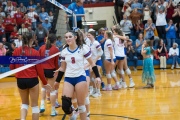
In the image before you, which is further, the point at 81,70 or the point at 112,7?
the point at 112,7

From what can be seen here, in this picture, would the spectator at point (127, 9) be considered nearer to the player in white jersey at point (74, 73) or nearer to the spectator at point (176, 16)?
the spectator at point (176, 16)

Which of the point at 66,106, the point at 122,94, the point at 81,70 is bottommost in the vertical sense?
the point at 122,94

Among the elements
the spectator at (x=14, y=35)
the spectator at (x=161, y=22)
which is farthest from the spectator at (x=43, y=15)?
the spectator at (x=161, y=22)

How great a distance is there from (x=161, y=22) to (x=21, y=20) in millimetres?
7060

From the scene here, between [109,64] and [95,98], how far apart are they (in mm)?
1363

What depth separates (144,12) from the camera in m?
19.2

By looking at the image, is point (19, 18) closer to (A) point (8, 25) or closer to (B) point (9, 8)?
(A) point (8, 25)

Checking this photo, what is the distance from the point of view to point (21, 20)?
17.4 m

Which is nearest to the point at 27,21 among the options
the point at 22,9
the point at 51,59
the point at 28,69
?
the point at 22,9

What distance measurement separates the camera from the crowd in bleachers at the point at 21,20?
15836 mm

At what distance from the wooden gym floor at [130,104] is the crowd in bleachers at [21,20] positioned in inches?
141

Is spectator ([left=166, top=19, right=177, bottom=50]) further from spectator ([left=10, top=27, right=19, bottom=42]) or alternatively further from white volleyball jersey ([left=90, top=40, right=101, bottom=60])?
white volleyball jersey ([left=90, top=40, right=101, bottom=60])

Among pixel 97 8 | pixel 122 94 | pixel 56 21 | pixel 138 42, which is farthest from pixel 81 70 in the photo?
pixel 97 8

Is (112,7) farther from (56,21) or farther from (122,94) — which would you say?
(122,94)
